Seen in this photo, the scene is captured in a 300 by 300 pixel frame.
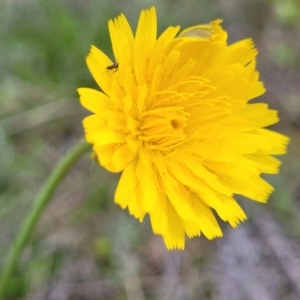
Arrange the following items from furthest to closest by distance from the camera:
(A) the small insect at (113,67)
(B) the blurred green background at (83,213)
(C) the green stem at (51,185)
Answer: (B) the blurred green background at (83,213), (C) the green stem at (51,185), (A) the small insect at (113,67)

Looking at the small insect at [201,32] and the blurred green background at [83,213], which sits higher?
the small insect at [201,32]

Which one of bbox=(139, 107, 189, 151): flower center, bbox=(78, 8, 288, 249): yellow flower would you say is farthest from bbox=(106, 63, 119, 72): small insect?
bbox=(139, 107, 189, 151): flower center

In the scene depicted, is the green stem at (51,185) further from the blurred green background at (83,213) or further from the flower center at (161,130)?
the blurred green background at (83,213)

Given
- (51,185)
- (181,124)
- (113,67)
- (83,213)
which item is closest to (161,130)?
(181,124)

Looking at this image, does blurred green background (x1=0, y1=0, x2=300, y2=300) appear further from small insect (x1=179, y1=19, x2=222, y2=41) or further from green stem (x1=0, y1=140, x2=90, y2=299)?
small insect (x1=179, y1=19, x2=222, y2=41)

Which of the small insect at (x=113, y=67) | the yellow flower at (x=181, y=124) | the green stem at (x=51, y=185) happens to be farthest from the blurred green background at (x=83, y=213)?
the small insect at (x=113, y=67)

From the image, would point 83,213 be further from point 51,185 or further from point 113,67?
Result: point 113,67

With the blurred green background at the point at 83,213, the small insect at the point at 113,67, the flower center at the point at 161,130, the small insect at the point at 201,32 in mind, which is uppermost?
the small insect at the point at 113,67
